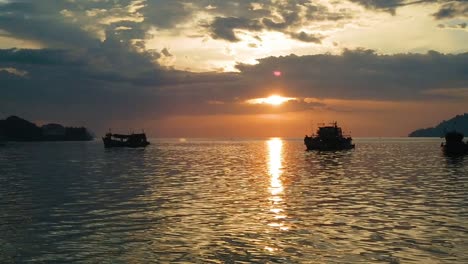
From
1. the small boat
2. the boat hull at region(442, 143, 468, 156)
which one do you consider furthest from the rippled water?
the small boat

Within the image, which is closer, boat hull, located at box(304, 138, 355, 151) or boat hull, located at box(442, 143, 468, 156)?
boat hull, located at box(442, 143, 468, 156)

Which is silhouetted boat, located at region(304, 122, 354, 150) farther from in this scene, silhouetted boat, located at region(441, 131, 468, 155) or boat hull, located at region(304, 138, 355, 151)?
silhouetted boat, located at region(441, 131, 468, 155)

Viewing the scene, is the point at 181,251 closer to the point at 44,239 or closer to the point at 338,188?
the point at 44,239

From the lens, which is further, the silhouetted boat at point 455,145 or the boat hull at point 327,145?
the boat hull at point 327,145

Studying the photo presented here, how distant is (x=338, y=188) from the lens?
43688mm

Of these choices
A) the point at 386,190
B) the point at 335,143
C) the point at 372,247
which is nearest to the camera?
the point at 372,247

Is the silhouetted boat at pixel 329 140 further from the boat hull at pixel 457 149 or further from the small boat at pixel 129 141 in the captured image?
the small boat at pixel 129 141

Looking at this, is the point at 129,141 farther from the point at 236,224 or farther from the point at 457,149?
the point at 236,224

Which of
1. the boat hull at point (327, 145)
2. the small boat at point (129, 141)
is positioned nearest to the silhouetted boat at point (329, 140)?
the boat hull at point (327, 145)

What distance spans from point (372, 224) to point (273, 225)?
551cm

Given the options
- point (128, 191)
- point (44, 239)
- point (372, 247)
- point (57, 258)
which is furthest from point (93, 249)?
point (128, 191)

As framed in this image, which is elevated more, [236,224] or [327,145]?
[327,145]

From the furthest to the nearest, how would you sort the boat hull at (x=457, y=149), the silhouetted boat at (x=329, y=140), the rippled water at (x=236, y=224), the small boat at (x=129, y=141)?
the small boat at (x=129, y=141) < the silhouetted boat at (x=329, y=140) < the boat hull at (x=457, y=149) < the rippled water at (x=236, y=224)

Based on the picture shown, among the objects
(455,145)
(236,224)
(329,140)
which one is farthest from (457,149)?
(236,224)
